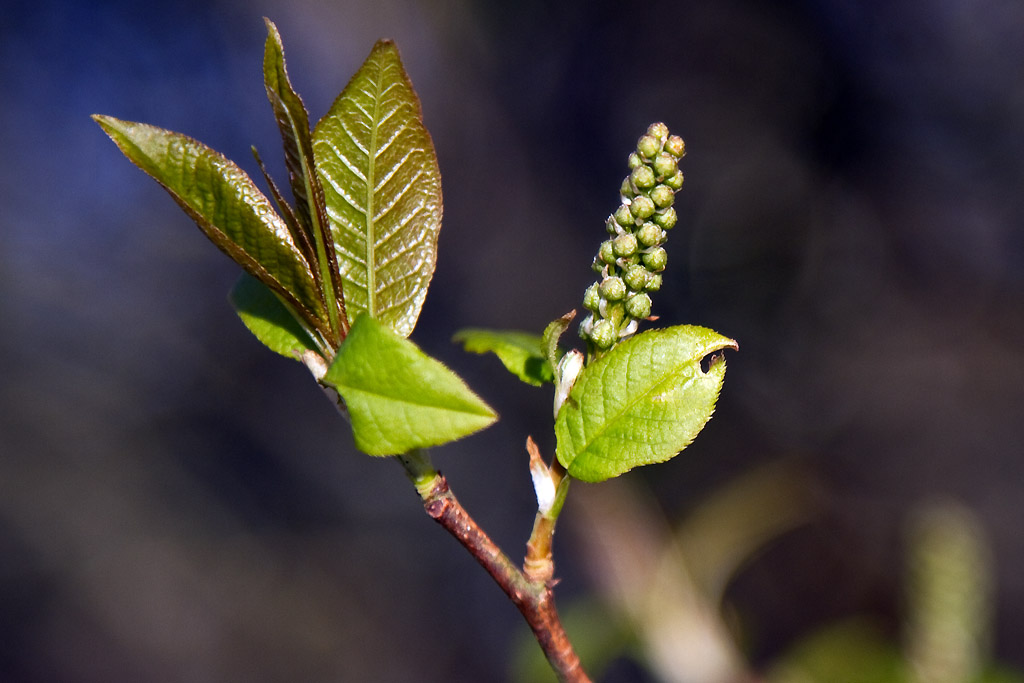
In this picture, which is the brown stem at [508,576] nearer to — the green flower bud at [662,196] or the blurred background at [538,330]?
the green flower bud at [662,196]

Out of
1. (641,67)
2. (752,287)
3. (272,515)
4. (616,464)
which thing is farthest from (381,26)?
(616,464)

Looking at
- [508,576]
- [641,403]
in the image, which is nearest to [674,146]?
[641,403]

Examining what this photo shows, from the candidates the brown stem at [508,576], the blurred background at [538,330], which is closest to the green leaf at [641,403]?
the brown stem at [508,576]

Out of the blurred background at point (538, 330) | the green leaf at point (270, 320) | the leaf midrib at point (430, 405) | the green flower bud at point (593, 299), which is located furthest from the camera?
the blurred background at point (538, 330)

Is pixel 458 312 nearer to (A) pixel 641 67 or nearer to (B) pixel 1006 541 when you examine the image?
(A) pixel 641 67

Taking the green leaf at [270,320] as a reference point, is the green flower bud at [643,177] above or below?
above

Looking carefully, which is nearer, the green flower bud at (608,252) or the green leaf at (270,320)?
the green flower bud at (608,252)

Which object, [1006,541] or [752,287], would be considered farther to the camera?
[752,287]

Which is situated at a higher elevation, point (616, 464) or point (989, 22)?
point (989, 22)
